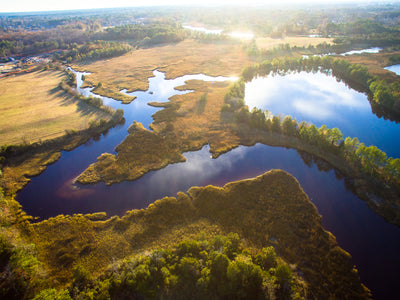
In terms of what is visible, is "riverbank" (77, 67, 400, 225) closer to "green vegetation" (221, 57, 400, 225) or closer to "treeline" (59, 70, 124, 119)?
"green vegetation" (221, 57, 400, 225)

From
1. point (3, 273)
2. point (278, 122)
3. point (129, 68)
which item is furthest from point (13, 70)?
point (278, 122)

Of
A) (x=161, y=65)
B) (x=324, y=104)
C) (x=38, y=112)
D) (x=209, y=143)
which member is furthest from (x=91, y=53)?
(x=324, y=104)

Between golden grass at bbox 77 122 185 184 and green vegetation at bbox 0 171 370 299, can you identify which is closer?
green vegetation at bbox 0 171 370 299

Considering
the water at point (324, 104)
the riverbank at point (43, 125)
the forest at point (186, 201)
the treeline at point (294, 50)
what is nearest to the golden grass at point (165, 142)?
the forest at point (186, 201)

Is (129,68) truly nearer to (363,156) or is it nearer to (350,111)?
(350,111)

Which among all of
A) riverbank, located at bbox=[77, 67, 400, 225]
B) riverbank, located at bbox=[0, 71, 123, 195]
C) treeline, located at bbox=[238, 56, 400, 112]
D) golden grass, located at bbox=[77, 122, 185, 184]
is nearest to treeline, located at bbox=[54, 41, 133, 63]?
riverbank, located at bbox=[0, 71, 123, 195]
